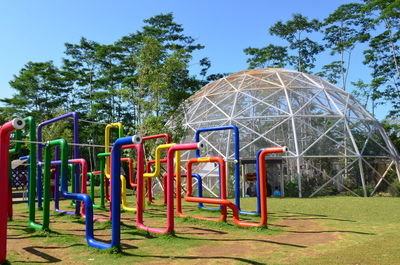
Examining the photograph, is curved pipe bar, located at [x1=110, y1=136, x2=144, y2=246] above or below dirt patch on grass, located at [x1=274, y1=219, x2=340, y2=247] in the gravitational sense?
above

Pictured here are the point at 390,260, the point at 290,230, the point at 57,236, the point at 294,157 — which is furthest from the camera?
the point at 294,157

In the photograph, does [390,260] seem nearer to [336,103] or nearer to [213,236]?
[213,236]

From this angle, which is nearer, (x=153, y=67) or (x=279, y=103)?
(x=279, y=103)

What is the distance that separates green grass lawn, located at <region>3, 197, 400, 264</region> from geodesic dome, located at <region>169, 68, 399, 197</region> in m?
7.70

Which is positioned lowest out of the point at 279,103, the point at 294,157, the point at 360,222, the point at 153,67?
the point at 360,222

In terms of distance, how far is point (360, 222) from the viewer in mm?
10164

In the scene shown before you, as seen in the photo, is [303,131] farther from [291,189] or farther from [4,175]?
[4,175]

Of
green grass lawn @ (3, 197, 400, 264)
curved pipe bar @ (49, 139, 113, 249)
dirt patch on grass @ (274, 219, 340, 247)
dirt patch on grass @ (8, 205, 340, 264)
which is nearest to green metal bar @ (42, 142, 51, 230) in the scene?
curved pipe bar @ (49, 139, 113, 249)

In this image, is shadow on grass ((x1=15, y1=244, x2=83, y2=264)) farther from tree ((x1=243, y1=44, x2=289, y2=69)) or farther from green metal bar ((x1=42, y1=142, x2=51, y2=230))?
tree ((x1=243, y1=44, x2=289, y2=69))

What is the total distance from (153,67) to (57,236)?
16.4m

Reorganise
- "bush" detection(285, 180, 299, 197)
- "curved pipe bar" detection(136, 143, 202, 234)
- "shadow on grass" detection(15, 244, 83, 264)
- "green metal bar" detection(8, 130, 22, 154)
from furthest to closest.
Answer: "bush" detection(285, 180, 299, 197)
"green metal bar" detection(8, 130, 22, 154)
"curved pipe bar" detection(136, 143, 202, 234)
"shadow on grass" detection(15, 244, 83, 264)

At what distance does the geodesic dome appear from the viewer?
19219mm

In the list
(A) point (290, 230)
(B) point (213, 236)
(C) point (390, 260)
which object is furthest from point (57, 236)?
(C) point (390, 260)

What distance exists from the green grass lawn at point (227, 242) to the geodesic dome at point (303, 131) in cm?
770
